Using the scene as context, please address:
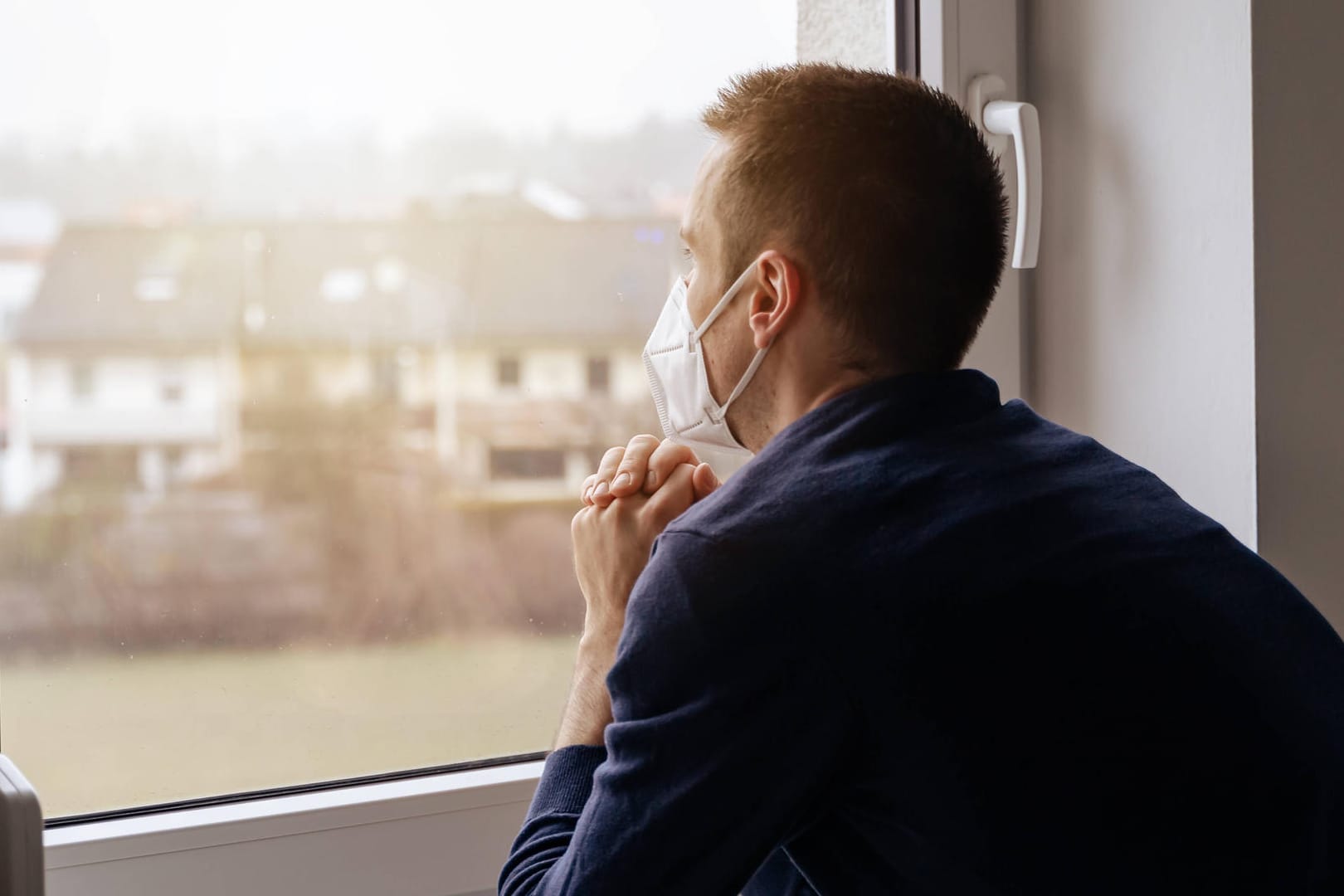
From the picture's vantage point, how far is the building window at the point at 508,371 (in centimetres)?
118

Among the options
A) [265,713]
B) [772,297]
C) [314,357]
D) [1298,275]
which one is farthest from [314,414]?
[1298,275]

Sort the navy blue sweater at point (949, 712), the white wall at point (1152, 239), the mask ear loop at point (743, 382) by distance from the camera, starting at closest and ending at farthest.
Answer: the navy blue sweater at point (949, 712) < the mask ear loop at point (743, 382) < the white wall at point (1152, 239)

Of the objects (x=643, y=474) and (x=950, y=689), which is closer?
(x=950, y=689)

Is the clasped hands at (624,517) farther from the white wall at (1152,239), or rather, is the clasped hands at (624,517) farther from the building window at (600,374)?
the white wall at (1152,239)

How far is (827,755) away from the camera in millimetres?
670

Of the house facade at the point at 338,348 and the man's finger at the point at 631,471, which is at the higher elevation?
the house facade at the point at 338,348

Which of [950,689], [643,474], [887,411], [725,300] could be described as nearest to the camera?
[950,689]

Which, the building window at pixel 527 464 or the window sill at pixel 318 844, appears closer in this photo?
the window sill at pixel 318 844

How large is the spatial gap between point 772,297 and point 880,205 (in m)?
0.10

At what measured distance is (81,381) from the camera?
102cm

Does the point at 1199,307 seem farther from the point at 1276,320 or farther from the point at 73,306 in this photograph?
the point at 73,306

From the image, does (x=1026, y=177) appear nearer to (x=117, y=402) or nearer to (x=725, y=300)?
(x=725, y=300)

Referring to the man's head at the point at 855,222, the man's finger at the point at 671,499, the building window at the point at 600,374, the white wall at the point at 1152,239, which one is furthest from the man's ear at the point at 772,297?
the white wall at the point at 1152,239

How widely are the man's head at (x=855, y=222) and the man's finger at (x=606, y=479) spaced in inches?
7.8
